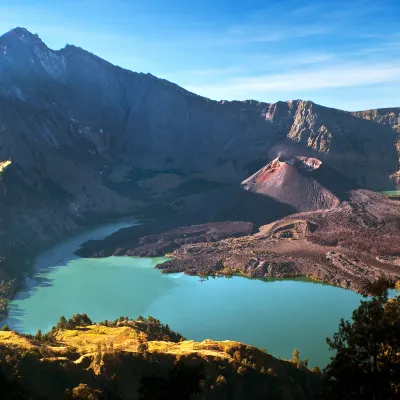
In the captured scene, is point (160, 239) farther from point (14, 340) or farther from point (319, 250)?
point (14, 340)

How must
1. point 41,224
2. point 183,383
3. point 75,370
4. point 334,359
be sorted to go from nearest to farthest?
1. point 334,359
2. point 183,383
3. point 75,370
4. point 41,224

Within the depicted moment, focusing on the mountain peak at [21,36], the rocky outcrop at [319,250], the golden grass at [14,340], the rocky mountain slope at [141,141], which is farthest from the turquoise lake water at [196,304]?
the mountain peak at [21,36]

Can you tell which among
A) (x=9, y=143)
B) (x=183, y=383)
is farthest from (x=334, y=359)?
(x=9, y=143)

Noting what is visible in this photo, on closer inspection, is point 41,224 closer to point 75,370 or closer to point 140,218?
point 140,218

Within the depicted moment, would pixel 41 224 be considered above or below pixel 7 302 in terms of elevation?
above

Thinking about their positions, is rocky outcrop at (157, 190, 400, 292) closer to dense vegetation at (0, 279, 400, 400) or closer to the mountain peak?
dense vegetation at (0, 279, 400, 400)

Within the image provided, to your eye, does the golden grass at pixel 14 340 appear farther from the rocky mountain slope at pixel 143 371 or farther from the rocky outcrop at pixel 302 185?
the rocky outcrop at pixel 302 185

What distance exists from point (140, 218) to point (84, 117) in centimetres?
4142

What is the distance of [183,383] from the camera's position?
1458 cm

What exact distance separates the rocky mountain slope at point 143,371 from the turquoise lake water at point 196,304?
263 inches

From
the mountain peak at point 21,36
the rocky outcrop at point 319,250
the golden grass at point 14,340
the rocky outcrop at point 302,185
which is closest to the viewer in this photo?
the golden grass at point 14,340

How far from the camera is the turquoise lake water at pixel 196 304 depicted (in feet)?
99.6

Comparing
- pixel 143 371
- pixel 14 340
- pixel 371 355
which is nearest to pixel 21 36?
pixel 14 340

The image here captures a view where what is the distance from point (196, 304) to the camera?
1473 inches
